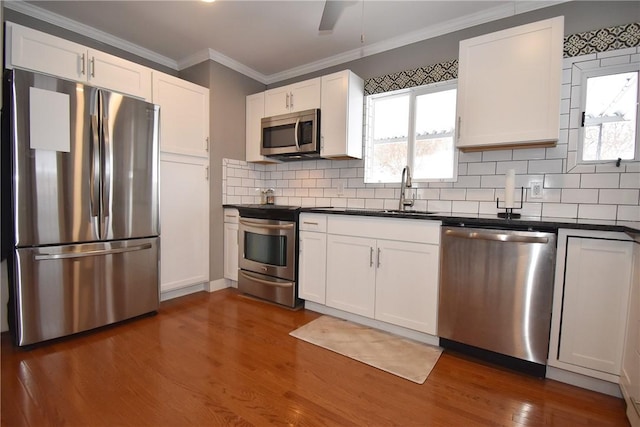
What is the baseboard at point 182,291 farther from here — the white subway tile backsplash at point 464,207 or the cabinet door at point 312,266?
the white subway tile backsplash at point 464,207

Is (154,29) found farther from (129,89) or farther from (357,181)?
(357,181)

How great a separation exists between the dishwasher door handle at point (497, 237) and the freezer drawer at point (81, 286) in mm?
2431

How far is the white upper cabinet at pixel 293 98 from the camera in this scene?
3.10 m

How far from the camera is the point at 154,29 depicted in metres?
2.79

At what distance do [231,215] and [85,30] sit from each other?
7.11 ft

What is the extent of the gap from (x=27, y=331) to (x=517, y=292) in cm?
313

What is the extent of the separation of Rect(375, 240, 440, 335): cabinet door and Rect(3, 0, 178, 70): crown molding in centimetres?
314

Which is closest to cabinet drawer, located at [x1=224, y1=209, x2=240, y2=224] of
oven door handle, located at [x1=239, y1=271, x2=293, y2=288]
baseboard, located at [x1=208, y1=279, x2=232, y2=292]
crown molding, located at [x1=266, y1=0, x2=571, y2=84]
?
oven door handle, located at [x1=239, y1=271, x2=293, y2=288]

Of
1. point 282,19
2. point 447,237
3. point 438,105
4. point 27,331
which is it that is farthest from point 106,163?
point 438,105

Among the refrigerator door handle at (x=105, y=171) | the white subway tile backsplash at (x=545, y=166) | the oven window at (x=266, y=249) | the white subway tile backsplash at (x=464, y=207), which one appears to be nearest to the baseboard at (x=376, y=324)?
the oven window at (x=266, y=249)

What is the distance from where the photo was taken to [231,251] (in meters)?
3.41

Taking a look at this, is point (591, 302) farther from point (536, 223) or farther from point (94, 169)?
point (94, 169)

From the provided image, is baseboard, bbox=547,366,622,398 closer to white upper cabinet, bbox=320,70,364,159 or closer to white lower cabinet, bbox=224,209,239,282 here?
white upper cabinet, bbox=320,70,364,159

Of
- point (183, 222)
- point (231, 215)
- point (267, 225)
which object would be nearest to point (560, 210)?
point (267, 225)
